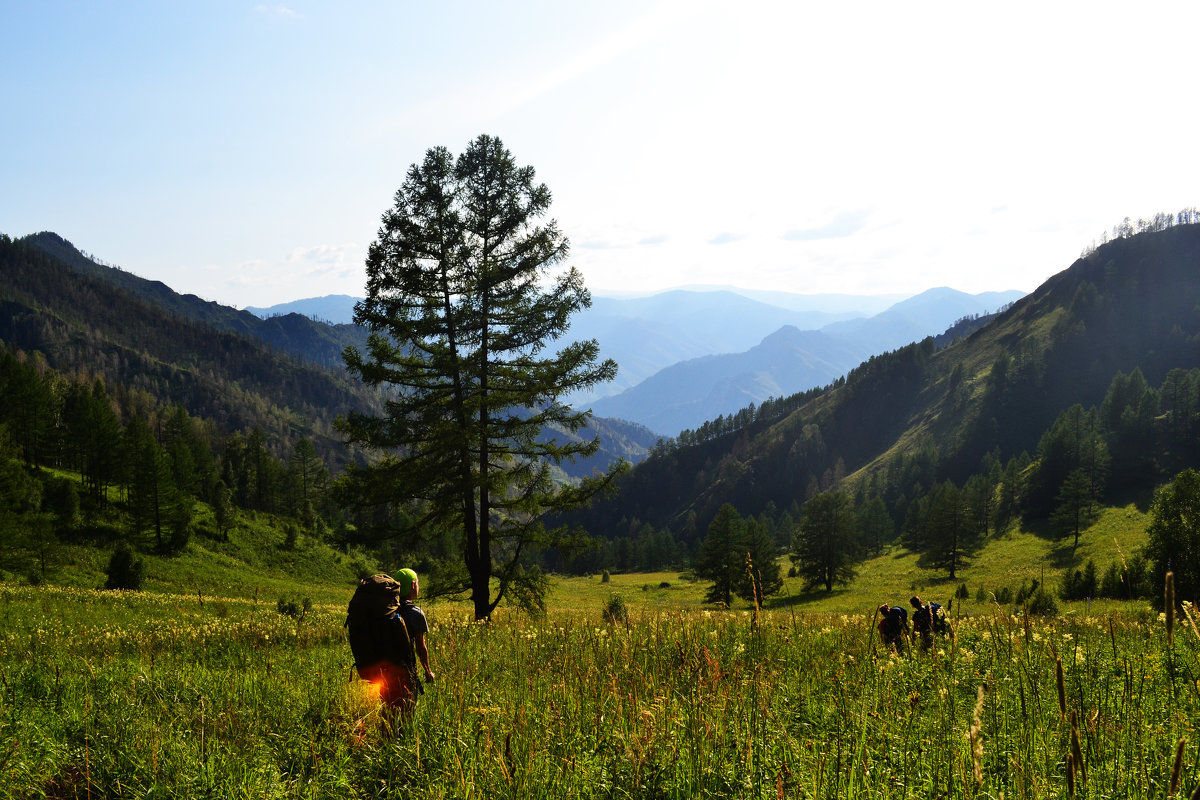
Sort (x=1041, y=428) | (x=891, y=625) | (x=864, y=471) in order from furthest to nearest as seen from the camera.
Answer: (x=864, y=471), (x=1041, y=428), (x=891, y=625)

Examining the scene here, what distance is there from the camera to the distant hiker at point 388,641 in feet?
15.6

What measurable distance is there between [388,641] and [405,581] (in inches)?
30.0

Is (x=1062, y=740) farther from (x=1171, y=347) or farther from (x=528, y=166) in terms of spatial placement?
(x=1171, y=347)

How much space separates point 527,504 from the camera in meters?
15.6

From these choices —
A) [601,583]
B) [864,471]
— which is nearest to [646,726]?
[601,583]

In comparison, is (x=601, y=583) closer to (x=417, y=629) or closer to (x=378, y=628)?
(x=417, y=629)

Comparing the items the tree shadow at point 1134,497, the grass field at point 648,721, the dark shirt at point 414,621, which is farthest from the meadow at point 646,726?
the tree shadow at point 1134,497

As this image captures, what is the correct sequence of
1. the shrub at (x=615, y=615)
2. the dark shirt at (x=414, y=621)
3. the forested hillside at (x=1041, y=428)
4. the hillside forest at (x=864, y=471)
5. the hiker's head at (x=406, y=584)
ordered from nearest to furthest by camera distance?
the dark shirt at (x=414, y=621)
the hiker's head at (x=406, y=584)
the shrub at (x=615, y=615)
the hillside forest at (x=864, y=471)
the forested hillside at (x=1041, y=428)

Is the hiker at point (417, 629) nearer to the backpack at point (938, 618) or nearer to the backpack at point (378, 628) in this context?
the backpack at point (378, 628)

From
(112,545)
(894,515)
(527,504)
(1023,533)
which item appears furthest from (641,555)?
(527,504)

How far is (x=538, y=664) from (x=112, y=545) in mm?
57480

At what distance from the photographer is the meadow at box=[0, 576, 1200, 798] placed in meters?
3.03

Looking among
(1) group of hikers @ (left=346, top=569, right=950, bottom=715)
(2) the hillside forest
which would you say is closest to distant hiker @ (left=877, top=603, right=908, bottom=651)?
(1) group of hikers @ (left=346, top=569, right=950, bottom=715)

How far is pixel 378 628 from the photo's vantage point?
16.3 feet
